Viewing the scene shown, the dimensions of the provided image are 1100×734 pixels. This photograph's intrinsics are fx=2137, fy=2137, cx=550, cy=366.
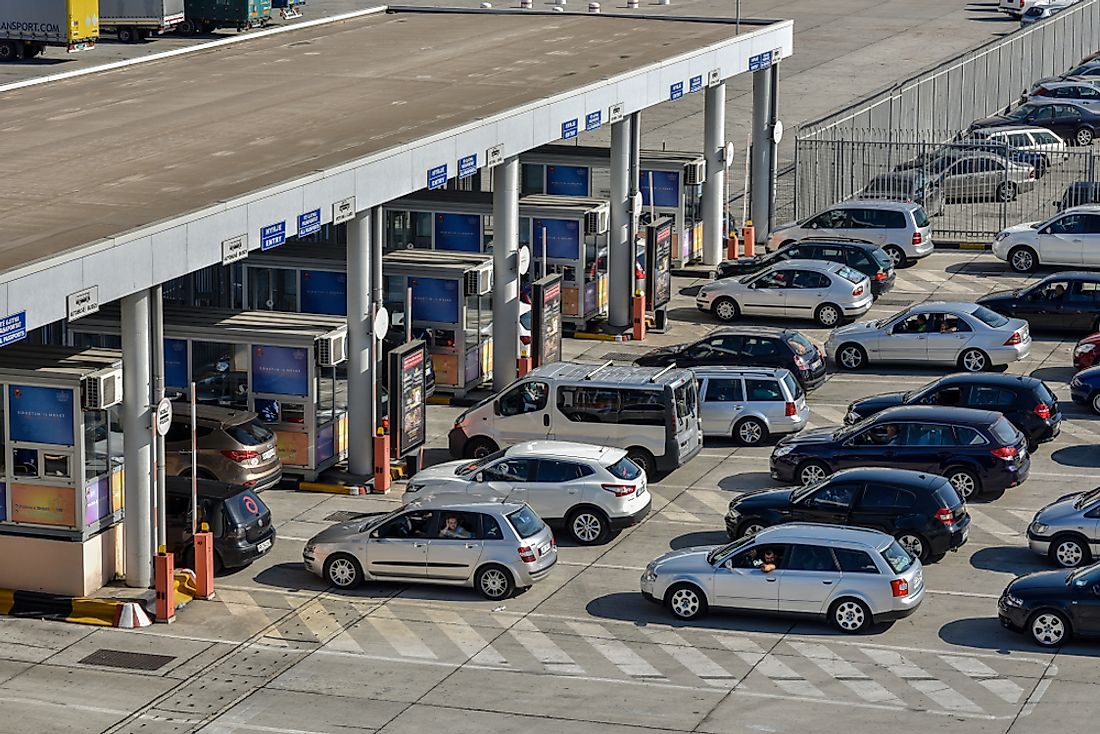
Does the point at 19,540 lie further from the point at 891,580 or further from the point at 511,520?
the point at 891,580

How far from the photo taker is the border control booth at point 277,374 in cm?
3297

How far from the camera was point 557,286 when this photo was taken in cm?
3903

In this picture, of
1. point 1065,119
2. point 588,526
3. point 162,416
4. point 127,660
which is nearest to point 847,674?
point 588,526

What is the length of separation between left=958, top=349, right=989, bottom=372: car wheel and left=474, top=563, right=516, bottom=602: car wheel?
47.1 ft

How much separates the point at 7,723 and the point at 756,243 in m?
31.6

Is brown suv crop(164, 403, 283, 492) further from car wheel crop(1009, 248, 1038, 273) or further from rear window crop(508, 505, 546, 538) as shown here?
car wheel crop(1009, 248, 1038, 273)

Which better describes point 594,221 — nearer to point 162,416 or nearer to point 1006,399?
point 1006,399

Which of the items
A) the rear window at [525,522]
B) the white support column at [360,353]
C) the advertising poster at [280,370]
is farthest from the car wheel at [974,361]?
the rear window at [525,522]

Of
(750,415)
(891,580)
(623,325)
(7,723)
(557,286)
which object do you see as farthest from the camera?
(623,325)

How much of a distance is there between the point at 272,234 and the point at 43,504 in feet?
16.5

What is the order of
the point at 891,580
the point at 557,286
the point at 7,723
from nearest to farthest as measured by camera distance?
the point at 7,723
the point at 891,580
the point at 557,286

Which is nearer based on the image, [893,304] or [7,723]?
[7,723]

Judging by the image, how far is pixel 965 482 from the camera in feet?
105

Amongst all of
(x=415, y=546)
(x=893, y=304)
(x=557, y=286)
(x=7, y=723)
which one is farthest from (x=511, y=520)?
(x=893, y=304)
